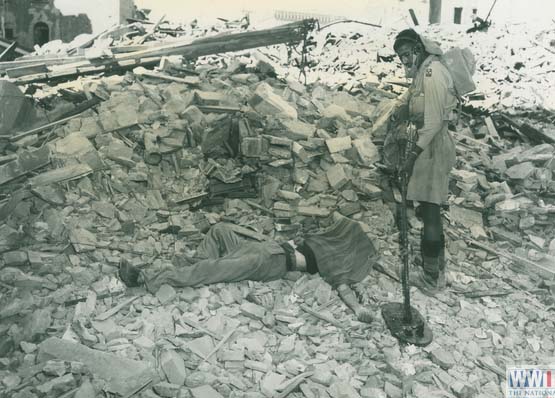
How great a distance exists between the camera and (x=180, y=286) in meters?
3.88

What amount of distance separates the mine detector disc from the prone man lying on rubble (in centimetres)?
19

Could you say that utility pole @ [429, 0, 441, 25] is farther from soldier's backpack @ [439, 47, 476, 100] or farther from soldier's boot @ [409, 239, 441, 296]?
soldier's boot @ [409, 239, 441, 296]

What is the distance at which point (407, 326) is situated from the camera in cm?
357

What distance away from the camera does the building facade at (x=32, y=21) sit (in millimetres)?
14351

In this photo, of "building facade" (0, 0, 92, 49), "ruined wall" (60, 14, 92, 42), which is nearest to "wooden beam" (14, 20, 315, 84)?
"ruined wall" (60, 14, 92, 42)

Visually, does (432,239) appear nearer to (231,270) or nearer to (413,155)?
(413,155)

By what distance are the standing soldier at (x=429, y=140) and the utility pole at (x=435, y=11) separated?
13.4 feet

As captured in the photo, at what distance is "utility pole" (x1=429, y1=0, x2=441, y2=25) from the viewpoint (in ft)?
24.4

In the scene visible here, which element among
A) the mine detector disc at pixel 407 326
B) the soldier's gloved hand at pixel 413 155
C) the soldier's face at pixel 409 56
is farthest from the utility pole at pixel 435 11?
the mine detector disc at pixel 407 326

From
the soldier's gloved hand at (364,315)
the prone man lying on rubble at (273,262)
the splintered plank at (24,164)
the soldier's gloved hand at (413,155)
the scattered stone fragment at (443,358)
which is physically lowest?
the scattered stone fragment at (443,358)

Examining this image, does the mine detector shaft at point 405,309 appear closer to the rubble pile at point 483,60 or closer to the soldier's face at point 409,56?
the soldier's face at point 409,56

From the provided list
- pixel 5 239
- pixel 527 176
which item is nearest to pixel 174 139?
pixel 5 239

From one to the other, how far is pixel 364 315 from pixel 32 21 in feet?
50.8

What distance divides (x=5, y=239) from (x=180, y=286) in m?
1.68
